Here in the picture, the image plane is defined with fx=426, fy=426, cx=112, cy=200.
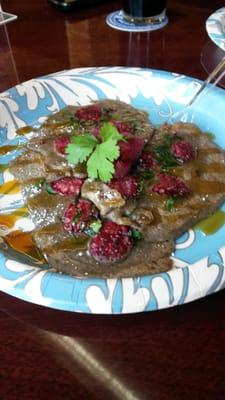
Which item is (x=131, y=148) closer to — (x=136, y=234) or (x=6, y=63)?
(x=136, y=234)

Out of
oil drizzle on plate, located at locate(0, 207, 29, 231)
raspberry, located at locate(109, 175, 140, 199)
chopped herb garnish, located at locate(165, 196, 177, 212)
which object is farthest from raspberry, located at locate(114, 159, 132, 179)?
oil drizzle on plate, located at locate(0, 207, 29, 231)

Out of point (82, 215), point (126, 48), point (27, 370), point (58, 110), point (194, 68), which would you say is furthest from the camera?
point (126, 48)

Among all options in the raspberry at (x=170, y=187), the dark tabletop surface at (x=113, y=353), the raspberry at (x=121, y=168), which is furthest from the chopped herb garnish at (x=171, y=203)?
the dark tabletop surface at (x=113, y=353)

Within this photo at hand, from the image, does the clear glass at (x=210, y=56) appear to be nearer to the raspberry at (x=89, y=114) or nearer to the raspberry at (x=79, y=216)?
the raspberry at (x=89, y=114)

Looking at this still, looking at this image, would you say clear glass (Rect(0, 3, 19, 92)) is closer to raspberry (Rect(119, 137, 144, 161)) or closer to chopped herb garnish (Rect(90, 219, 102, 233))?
raspberry (Rect(119, 137, 144, 161))

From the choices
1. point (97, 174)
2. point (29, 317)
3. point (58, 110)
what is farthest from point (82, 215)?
point (58, 110)

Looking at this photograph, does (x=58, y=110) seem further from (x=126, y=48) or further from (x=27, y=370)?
(x=27, y=370)

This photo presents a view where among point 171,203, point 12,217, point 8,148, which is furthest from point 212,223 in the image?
point 8,148

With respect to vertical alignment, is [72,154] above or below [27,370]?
above
